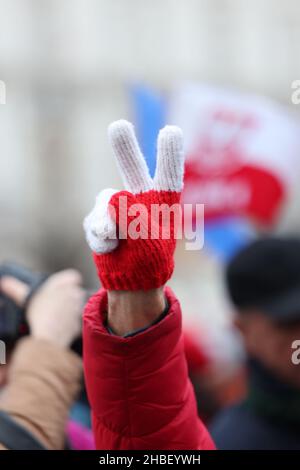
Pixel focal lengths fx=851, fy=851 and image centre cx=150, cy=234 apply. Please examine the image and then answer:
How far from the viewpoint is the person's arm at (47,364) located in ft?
3.11

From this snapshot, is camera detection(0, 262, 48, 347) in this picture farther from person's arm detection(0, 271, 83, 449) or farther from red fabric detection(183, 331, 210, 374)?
red fabric detection(183, 331, 210, 374)

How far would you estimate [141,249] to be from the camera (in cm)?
77

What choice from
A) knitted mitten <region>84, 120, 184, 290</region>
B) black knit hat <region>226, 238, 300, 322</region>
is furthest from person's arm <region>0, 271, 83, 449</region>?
black knit hat <region>226, 238, 300, 322</region>

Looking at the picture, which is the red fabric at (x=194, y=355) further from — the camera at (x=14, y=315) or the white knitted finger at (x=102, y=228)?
the white knitted finger at (x=102, y=228)

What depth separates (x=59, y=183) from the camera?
474cm

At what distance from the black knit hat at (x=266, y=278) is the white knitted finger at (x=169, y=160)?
0.67 meters

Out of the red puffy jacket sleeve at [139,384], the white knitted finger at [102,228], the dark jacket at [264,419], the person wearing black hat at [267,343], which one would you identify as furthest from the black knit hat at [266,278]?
the white knitted finger at [102,228]

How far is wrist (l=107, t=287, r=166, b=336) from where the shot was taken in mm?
809

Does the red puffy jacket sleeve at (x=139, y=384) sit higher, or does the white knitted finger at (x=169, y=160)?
the white knitted finger at (x=169, y=160)

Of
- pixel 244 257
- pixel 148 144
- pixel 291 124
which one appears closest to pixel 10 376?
pixel 244 257

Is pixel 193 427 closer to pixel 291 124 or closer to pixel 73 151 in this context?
pixel 291 124

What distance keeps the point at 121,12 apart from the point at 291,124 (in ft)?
10.6

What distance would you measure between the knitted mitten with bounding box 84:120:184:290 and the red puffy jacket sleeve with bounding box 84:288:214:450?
50 millimetres

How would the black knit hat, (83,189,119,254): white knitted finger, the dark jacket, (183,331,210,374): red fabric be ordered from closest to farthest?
(83,189,119,254): white knitted finger < the dark jacket < the black knit hat < (183,331,210,374): red fabric
